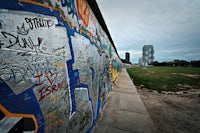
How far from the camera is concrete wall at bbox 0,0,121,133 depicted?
31.1 inches

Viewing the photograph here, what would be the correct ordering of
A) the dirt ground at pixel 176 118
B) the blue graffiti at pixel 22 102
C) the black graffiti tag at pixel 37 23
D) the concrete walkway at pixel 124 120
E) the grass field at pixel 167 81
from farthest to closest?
the grass field at pixel 167 81
the dirt ground at pixel 176 118
the concrete walkway at pixel 124 120
the black graffiti tag at pixel 37 23
the blue graffiti at pixel 22 102

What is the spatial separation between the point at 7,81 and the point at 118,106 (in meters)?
3.74

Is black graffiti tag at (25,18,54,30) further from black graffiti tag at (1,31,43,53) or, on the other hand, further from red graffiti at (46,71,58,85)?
red graffiti at (46,71,58,85)

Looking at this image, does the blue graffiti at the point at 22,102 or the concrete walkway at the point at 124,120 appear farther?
the concrete walkway at the point at 124,120

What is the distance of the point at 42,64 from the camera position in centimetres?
108

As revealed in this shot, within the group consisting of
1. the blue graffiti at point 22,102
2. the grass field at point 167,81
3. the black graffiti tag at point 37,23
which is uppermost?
the black graffiti tag at point 37,23

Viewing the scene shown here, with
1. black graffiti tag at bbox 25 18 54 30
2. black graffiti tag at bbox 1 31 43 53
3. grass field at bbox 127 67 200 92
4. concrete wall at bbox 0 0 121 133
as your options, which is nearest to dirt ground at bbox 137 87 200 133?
concrete wall at bbox 0 0 121 133

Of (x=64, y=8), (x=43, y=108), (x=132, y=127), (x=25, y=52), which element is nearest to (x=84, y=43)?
(x=64, y=8)

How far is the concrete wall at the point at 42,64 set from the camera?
2.59ft

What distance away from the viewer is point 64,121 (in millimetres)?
1411

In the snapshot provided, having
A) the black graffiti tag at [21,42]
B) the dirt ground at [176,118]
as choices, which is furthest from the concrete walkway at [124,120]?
the black graffiti tag at [21,42]

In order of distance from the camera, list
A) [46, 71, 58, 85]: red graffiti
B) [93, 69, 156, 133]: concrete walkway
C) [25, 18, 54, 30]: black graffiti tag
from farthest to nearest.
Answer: [93, 69, 156, 133]: concrete walkway → [46, 71, 58, 85]: red graffiti → [25, 18, 54, 30]: black graffiti tag

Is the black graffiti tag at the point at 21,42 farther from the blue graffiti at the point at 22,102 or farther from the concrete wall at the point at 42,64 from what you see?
the blue graffiti at the point at 22,102

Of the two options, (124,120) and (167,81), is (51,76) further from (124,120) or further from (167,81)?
(167,81)
